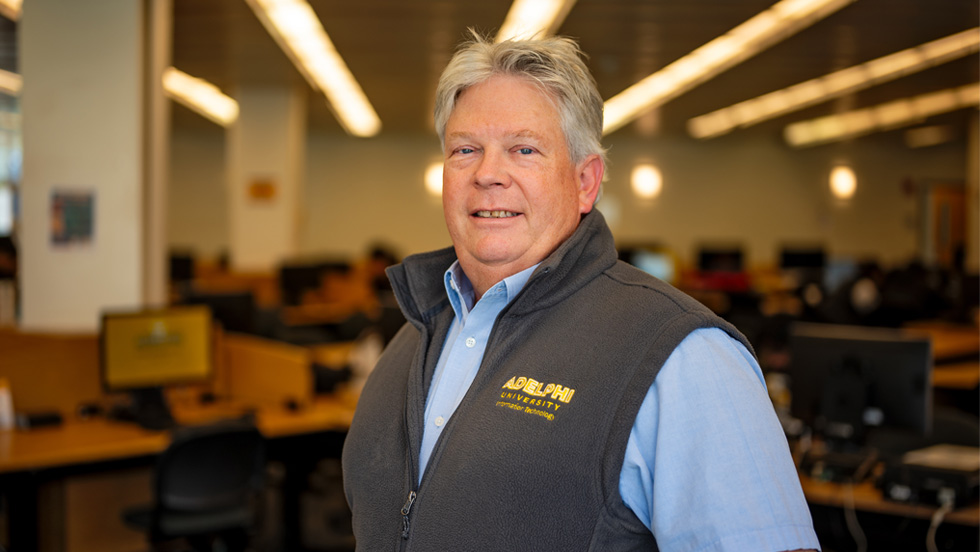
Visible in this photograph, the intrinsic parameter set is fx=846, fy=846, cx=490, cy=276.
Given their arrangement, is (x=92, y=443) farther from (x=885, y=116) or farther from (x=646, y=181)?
(x=646, y=181)

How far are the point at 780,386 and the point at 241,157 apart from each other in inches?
297

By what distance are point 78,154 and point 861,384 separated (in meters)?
4.29

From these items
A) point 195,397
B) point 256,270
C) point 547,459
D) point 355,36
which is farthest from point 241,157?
point 547,459

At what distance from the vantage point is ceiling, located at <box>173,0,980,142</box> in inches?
240

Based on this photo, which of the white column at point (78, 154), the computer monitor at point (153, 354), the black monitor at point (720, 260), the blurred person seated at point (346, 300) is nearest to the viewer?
the computer monitor at point (153, 354)

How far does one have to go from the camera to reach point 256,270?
33.3 ft

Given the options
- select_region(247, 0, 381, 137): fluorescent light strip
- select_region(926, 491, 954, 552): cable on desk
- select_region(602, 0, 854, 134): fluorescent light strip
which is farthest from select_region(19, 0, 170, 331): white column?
select_region(926, 491, 954, 552): cable on desk

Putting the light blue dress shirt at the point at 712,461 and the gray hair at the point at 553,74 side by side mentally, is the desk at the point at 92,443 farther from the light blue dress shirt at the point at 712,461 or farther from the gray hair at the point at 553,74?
the light blue dress shirt at the point at 712,461

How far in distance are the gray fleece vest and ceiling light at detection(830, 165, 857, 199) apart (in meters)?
11.5

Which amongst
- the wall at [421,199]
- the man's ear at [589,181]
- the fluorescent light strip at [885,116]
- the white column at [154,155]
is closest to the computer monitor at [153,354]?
the white column at [154,155]

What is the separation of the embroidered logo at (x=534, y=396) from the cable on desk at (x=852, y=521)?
2.30 metres

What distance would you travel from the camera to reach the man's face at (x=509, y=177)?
1218 millimetres

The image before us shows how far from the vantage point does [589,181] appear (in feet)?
4.31

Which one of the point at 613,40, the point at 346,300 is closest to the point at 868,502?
the point at 613,40
